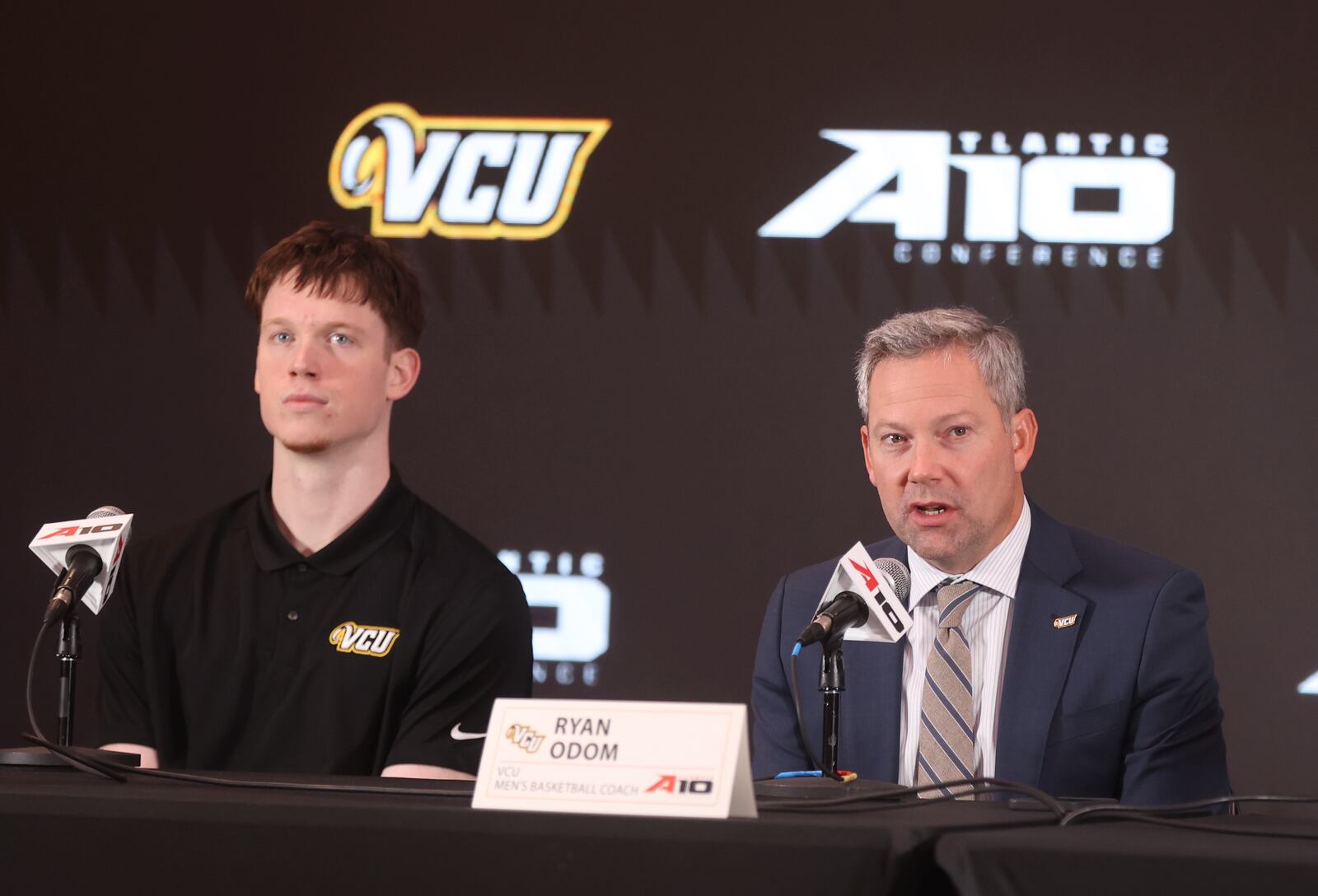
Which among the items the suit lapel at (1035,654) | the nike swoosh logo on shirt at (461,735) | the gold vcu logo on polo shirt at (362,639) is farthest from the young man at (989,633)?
the gold vcu logo on polo shirt at (362,639)

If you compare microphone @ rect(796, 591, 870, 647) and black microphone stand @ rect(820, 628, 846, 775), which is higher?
microphone @ rect(796, 591, 870, 647)

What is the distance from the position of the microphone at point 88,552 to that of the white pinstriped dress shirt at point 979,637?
4.04ft

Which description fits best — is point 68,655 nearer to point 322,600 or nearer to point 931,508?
point 322,600

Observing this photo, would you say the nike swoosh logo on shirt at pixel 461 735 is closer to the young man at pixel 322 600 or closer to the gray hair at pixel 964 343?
the young man at pixel 322 600

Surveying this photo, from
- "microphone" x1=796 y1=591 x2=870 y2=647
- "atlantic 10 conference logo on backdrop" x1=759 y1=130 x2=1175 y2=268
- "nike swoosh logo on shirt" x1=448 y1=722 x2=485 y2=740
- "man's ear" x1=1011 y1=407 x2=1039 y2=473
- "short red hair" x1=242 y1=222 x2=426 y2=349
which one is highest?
"atlantic 10 conference logo on backdrop" x1=759 y1=130 x2=1175 y2=268

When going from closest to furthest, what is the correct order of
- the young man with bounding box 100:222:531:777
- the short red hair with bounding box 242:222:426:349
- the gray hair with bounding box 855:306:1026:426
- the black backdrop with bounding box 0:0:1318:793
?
1. the young man with bounding box 100:222:531:777
2. the gray hair with bounding box 855:306:1026:426
3. the short red hair with bounding box 242:222:426:349
4. the black backdrop with bounding box 0:0:1318:793

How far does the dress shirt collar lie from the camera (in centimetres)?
247

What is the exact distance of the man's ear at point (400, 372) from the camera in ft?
8.91

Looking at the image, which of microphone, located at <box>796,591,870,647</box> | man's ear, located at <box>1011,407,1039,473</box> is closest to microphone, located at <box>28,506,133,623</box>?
microphone, located at <box>796,591,870,647</box>

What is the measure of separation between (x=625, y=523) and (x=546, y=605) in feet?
1.04

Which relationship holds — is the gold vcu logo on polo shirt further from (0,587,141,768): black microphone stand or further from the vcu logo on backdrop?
the vcu logo on backdrop

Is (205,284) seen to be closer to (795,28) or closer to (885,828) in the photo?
(795,28)

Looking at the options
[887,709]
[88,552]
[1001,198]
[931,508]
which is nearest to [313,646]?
[88,552]

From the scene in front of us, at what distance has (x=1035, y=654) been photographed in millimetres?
2361
